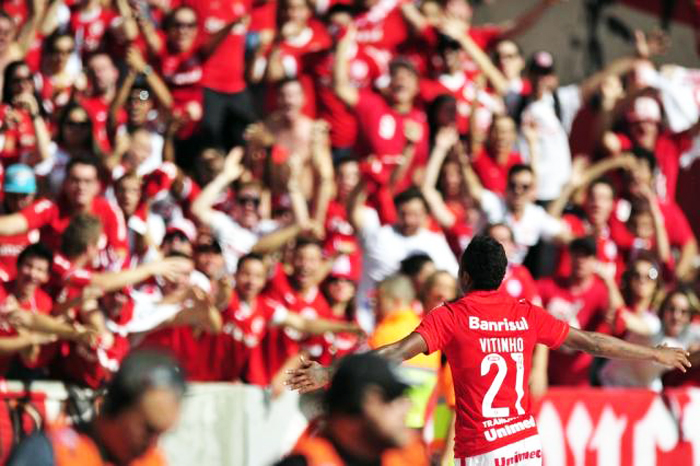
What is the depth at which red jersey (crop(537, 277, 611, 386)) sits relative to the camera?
464 inches

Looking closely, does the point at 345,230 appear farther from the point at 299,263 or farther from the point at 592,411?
the point at 592,411

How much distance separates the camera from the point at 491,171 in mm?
13398

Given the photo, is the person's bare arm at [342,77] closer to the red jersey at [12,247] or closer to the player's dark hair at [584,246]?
the player's dark hair at [584,246]

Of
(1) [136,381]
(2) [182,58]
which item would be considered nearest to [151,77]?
(2) [182,58]

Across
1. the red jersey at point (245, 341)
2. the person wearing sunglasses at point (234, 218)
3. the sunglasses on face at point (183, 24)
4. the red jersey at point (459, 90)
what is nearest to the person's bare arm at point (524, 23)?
the red jersey at point (459, 90)

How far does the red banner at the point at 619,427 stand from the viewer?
11.0m

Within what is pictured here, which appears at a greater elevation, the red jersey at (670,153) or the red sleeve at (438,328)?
the red sleeve at (438,328)

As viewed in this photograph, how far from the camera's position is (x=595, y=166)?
14.1 m

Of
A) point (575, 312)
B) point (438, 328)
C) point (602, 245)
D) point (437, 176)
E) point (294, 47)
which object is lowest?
point (602, 245)

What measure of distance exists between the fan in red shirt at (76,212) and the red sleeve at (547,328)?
157 inches

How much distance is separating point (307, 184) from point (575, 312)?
250cm

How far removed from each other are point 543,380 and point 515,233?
221 cm

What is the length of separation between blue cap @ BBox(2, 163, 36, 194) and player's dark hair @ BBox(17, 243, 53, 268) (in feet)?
3.45

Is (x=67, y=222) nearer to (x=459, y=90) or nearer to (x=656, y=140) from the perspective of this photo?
(x=459, y=90)
